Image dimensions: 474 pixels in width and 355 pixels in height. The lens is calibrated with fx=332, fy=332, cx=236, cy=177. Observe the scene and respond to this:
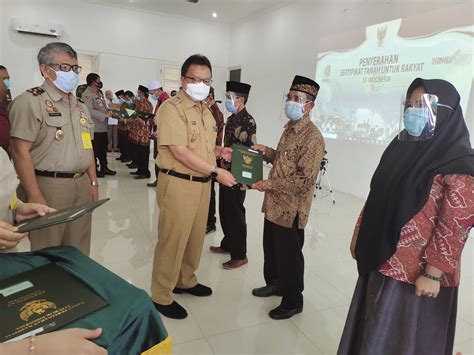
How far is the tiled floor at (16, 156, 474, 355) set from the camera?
1899mm

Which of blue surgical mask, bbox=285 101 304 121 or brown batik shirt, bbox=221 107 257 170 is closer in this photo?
blue surgical mask, bbox=285 101 304 121

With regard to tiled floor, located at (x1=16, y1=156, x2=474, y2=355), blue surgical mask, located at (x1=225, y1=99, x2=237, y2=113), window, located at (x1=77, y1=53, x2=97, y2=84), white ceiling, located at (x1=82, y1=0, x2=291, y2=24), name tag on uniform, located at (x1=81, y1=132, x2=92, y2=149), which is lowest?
tiled floor, located at (x1=16, y1=156, x2=474, y2=355)

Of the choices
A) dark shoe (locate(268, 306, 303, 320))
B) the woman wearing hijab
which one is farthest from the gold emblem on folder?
dark shoe (locate(268, 306, 303, 320))

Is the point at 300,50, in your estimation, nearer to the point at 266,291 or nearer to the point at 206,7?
the point at 206,7

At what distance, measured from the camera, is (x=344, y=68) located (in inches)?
214

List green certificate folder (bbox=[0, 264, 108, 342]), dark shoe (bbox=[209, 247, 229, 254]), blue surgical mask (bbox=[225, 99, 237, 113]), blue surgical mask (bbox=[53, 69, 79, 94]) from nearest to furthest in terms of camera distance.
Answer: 1. green certificate folder (bbox=[0, 264, 108, 342])
2. blue surgical mask (bbox=[53, 69, 79, 94])
3. blue surgical mask (bbox=[225, 99, 237, 113])
4. dark shoe (bbox=[209, 247, 229, 254])

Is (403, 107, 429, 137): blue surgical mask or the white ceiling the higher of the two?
the white ceiling

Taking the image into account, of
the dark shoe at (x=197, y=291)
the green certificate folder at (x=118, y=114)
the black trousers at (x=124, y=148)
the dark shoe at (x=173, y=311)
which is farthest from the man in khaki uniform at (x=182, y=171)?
the black trousers at (x=124, y=148)


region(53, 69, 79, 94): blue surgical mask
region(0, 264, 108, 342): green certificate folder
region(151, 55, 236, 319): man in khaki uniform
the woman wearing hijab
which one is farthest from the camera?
region(151, 55, 236, 319): man in khaki uniform

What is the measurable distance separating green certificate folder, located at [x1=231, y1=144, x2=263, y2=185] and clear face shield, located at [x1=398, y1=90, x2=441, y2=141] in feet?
3.13

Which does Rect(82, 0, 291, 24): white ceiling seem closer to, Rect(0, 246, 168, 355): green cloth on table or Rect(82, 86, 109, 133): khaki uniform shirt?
Rect(82, 86, 109, 133): khaki uniform shirt

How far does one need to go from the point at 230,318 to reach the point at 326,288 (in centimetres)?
85

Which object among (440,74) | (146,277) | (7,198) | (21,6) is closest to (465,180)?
(7,198)

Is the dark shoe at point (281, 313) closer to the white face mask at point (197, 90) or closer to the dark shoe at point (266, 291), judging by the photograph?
the dark shoe at point (266, 291)
